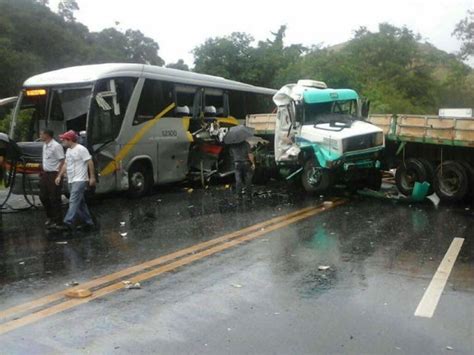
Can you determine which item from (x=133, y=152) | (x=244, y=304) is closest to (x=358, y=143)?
(x=133, y=152)

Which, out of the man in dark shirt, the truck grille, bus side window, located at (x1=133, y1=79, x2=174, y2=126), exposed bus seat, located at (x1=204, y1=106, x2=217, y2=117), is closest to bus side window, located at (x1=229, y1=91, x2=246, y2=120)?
exposed bus seat, located at (x1=204, y1=106, x2=217, y2=117)

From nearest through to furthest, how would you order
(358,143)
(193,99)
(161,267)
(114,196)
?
(161,267)
(358,143)
(114,196)
(193,99)

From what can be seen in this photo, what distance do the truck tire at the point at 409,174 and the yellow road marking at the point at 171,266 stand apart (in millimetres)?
2604

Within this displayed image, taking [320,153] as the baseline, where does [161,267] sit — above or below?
below

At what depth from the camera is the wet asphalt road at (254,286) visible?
14.4ft

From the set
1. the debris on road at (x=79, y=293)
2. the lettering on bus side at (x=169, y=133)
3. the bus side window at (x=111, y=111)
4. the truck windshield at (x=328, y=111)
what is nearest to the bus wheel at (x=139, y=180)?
the lettering on bus side at (x=169, y=133)

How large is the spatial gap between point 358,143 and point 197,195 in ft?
13.2

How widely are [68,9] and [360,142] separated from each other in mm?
51661

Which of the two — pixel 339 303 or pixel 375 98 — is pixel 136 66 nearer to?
pixel 339 303

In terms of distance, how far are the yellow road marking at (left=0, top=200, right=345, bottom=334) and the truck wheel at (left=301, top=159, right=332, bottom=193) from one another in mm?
1460

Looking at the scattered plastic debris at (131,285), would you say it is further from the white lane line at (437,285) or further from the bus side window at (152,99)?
the bus side window at (152,99)

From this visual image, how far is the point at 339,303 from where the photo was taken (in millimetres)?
5297

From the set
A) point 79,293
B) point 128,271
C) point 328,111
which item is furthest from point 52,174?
point 328,111

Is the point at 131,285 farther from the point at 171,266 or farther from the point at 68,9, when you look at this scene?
the point at 68,9
